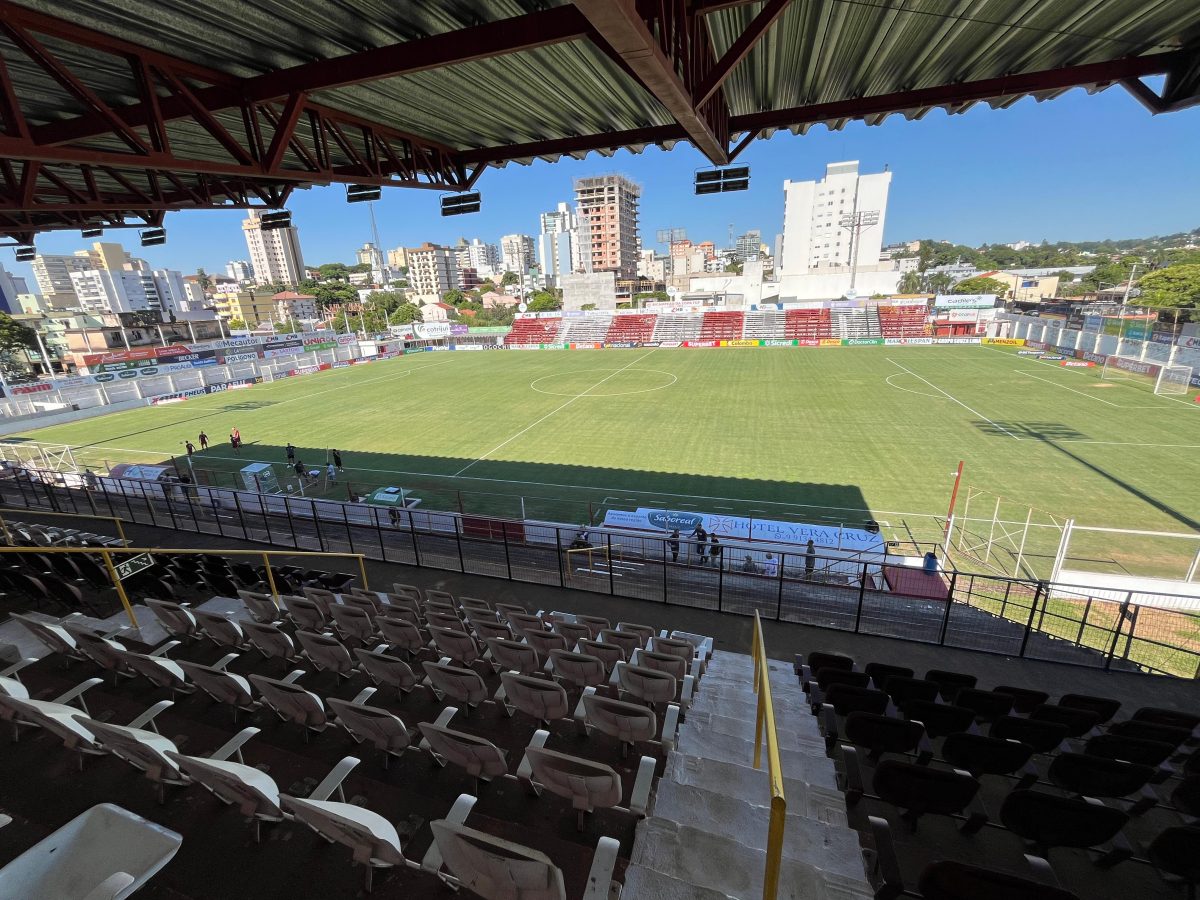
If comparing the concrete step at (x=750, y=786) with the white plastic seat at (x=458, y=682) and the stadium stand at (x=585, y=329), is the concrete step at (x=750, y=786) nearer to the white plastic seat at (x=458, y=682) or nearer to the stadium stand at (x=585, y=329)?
the white plastic seat at (x=458, y=682)

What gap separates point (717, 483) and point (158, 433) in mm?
34449

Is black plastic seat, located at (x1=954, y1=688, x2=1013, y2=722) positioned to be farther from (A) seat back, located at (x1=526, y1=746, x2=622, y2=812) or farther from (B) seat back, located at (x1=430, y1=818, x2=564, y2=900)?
(B) seat back, located at (x1=430, y1=818, x2=564, y2=900)

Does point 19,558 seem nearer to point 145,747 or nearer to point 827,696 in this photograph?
point 145,747

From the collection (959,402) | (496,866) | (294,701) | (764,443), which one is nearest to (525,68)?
(294,701)

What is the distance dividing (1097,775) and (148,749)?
6.25 meters

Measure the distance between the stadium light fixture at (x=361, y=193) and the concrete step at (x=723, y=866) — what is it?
13392mm

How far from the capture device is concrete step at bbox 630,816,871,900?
2.79m

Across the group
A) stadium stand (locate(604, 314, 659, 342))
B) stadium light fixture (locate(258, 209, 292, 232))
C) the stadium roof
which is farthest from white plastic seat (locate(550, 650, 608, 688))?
stadium stand (locate(604, 314, 659, 342))

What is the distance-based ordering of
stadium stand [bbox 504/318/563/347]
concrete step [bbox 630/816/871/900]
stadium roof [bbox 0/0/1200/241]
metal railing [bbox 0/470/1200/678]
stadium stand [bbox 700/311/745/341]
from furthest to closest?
stadium stand [bbox 504/318/563/347]
stadium stand [bbox 700/311/745/341]
metal railing [bbox 0/470/1200/678]
stadium roof [bbox 0/0/1200/241]
concrete step [bbox 630/816/871/900]

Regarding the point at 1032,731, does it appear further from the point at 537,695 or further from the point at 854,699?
the point at 537,695

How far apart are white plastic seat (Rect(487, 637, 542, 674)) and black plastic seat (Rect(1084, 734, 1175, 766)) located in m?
4.54

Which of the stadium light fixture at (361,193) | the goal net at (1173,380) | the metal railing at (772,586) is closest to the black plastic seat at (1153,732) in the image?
the metal railing at (772,586)

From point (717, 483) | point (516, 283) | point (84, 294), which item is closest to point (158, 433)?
point (717, 483)

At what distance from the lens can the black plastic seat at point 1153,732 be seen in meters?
4.33
